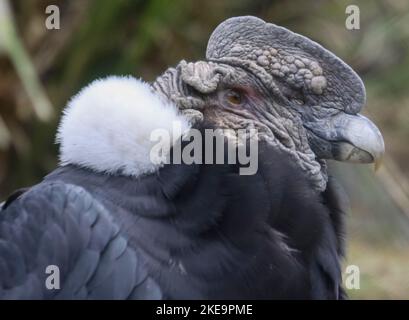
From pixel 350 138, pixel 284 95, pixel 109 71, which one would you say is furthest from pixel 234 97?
pixel 109 71

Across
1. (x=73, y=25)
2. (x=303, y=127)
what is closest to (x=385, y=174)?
(x=73, y=25)

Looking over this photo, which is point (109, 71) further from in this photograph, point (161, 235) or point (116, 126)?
point (161, 235)

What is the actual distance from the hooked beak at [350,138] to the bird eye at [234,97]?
27cm

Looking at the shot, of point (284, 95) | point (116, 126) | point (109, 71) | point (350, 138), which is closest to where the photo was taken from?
point (116, 126)

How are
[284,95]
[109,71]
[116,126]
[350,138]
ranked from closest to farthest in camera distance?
1. [116,126]
2. [350,138]
3. [284,95]
4. [109,71]

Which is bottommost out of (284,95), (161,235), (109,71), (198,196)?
(161,235)

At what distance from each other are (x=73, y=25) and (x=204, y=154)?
180 inches

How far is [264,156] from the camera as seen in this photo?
3324mm

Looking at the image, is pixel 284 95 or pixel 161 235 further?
pixel 284 95

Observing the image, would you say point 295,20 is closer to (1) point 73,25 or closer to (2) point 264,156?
(1) point 73,25

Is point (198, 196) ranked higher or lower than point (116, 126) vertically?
lower

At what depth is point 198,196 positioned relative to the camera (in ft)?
10.5

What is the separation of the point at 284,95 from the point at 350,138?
1.02 feet

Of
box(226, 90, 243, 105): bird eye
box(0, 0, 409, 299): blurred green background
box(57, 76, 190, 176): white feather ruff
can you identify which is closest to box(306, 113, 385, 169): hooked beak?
box(226, 90, 243, 105): bird eye
